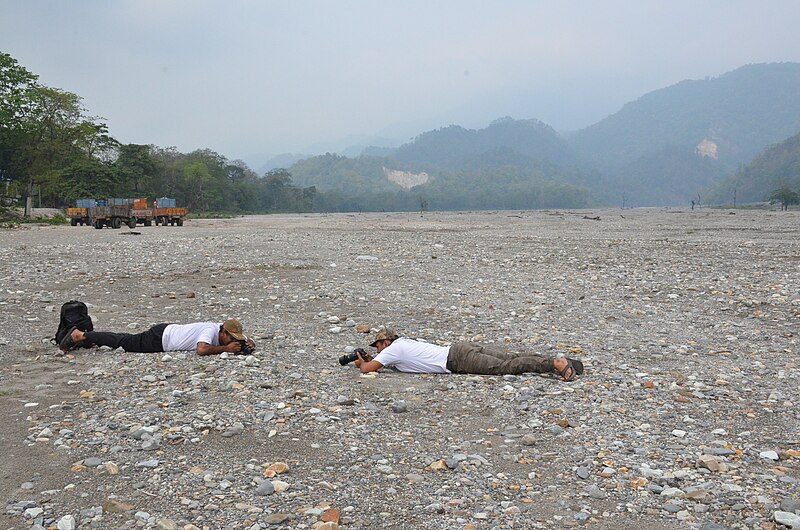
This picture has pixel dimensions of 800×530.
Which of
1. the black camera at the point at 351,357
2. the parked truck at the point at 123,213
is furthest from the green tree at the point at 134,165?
the black camera at the point at 351,357

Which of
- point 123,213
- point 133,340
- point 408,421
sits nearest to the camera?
point 408,421

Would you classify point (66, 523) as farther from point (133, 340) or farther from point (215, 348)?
point (133, 340)

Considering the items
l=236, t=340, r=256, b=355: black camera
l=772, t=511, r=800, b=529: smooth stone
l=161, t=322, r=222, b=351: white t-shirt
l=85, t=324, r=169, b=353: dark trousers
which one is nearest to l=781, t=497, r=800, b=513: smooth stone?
l=772, t=511, r=800, b=529: smooth stone

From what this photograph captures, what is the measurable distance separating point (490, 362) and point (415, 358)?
37.4 inches

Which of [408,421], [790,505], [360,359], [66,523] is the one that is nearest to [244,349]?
[360,359]

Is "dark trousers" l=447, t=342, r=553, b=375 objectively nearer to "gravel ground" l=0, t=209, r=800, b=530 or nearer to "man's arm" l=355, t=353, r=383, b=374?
"gravel ground" l=0, t=209, r=800, b=530

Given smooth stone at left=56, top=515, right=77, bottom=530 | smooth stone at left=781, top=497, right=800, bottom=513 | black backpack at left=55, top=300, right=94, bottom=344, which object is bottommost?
smooth stone at left=56, top=515, right=77, bottom=530

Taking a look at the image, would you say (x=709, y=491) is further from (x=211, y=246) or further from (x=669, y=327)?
(x=211, y=246)

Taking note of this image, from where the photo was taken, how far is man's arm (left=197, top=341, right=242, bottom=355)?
859 centimetres

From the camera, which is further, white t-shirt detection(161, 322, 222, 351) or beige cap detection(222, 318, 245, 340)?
white t-shirt detection(161, 322, 222, 351)

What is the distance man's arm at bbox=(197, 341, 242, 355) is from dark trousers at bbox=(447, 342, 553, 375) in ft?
9.60

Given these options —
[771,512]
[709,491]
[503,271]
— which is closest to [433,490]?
[709,491]

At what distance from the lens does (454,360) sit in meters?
8.06

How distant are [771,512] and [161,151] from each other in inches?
5532
